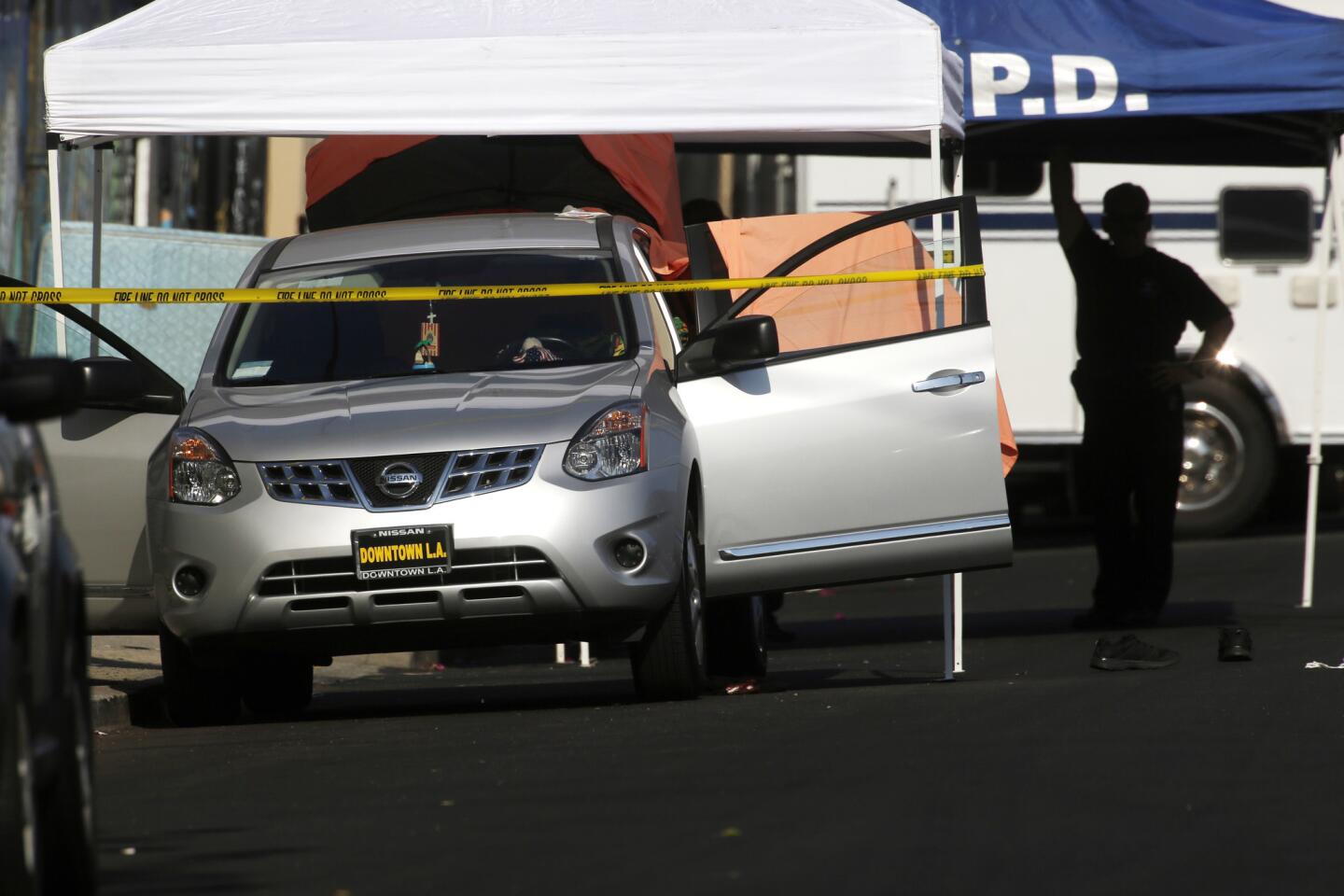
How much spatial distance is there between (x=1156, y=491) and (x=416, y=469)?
18.7 feet

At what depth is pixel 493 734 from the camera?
8.66m

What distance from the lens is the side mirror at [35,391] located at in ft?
16.0

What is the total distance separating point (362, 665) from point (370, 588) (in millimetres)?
4564

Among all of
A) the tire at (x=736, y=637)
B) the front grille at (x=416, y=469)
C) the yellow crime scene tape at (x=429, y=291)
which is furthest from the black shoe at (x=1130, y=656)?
the front grille at (x=416, y=469)

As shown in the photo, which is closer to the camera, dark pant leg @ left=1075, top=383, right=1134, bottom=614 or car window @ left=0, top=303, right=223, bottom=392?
dark pant leg @ left=1075, top=383, right=1134, bottom=614

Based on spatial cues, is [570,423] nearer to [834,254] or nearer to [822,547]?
[822,547]

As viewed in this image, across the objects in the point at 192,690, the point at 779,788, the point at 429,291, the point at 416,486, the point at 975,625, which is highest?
the point at 429,291

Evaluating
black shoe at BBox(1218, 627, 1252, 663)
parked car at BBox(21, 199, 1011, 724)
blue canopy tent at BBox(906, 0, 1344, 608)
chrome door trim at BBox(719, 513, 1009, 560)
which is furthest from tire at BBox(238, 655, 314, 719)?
blue canopy tent at BBox(906, 0, 1344, 608)

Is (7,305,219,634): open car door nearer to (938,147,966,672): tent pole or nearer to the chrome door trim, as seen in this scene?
the chrome door trim

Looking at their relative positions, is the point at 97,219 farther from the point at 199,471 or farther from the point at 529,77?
the point at 199,471

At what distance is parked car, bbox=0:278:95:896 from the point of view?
4.54m

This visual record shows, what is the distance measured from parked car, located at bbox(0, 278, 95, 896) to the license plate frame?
3.18m

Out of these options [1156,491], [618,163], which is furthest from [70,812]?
[1156,491]

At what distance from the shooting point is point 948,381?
380 inches
